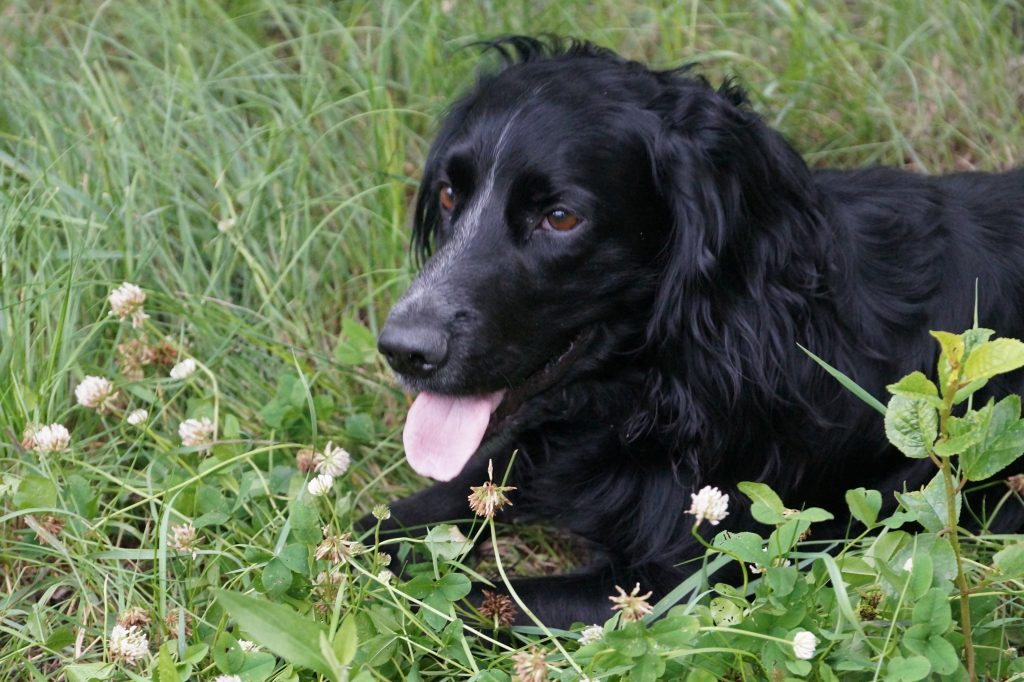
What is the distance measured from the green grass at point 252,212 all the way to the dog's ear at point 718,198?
2.78 ft

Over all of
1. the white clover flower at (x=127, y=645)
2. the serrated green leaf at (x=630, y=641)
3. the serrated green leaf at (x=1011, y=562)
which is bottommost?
the white clover flower at (x=127, y=645)

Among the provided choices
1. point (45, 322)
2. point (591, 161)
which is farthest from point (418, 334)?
point (45, 322)

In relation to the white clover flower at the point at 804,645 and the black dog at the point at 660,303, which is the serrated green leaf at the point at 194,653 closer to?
the black dog at the point at 660,303

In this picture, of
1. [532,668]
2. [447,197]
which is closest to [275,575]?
[532,668]

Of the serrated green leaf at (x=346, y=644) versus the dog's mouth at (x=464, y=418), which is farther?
the dog's mouth at (x=464, y=418)

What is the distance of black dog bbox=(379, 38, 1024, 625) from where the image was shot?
239 centimetres

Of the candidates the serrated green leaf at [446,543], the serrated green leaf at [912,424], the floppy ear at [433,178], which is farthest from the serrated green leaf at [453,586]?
the floppy ear at [433,178]

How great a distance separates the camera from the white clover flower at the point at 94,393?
2.66 metres

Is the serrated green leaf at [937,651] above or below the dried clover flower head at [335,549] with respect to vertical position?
above

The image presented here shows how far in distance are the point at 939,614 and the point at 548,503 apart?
112 cm

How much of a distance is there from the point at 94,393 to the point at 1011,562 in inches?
76.2

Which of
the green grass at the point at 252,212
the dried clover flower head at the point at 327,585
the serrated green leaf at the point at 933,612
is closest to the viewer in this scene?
the serrated green leaf at the point at 933,612

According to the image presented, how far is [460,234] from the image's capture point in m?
2.47

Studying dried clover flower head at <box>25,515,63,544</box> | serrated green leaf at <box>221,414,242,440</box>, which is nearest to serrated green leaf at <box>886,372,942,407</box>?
serrated green leaf at <box>221,414,242,440</box>
